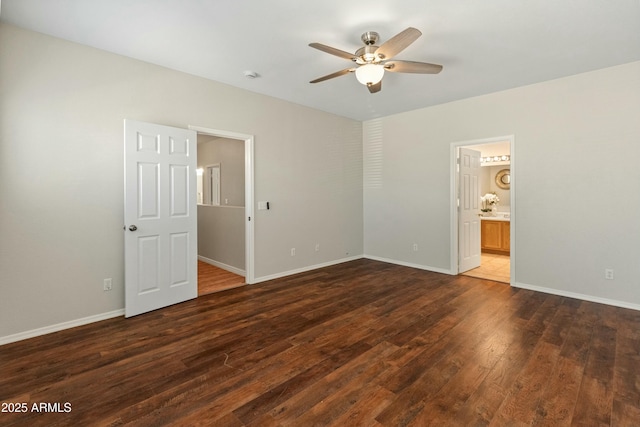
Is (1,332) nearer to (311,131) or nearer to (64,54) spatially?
(64,54)

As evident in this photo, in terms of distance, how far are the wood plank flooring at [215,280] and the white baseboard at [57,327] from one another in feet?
3.25

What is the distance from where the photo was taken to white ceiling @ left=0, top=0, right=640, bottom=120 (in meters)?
2.33

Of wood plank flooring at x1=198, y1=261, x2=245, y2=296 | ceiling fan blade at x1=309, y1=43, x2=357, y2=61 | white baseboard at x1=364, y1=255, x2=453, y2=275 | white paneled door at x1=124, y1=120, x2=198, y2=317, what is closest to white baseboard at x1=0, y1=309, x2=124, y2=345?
white paneled door at x1=124, y1=120, x2=198, y2=317

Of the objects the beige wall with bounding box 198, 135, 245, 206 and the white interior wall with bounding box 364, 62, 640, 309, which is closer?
the white interior wall with bounding box 364, 62, 640, 309

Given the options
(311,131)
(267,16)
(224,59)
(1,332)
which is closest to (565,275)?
(311,131)

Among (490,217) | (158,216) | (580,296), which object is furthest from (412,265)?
(158,216)

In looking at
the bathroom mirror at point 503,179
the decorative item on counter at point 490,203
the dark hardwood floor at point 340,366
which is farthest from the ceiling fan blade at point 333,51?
the bathroom mirror at point 503,179

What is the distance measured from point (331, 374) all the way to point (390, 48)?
2.60 meters

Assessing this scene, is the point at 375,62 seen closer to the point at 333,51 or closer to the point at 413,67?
the point at 413,67

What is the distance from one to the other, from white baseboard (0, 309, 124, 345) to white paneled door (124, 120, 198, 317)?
19cm

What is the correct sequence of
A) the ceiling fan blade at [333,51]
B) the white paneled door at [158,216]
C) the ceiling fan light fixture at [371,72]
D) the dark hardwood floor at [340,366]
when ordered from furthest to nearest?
the white paneled door at [158,216] < the ceiling fan light fixture at [371,72] < the ceiling fan blade at [333,51] < the dark hardwood floor at [340,366]

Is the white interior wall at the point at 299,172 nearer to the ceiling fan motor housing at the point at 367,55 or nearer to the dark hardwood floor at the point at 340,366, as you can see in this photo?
the dark hardwood floor at the point at 340,366

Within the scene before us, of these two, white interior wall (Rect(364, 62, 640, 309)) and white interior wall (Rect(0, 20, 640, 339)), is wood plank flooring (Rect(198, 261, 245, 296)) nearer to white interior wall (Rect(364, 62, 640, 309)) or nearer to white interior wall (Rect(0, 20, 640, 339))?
white interior wall (Rect(0, 20, 640, 339))

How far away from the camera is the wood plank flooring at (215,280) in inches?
161
